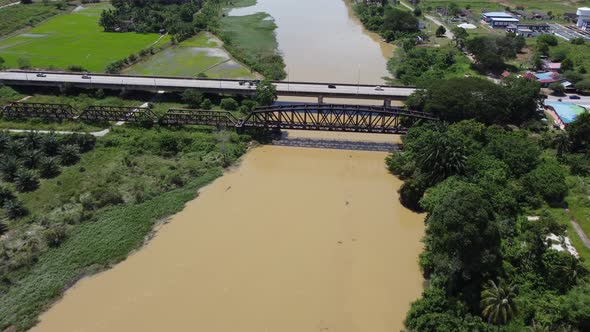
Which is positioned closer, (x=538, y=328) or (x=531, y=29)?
(x=538, y=328)

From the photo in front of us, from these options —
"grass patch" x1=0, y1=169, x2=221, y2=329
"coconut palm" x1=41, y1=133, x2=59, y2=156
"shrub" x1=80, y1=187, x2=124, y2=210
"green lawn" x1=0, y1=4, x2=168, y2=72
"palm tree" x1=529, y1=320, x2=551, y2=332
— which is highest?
"green lawn" x1=0, y1=4, x2=168, y2=72

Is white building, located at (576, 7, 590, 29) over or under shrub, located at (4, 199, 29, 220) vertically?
over

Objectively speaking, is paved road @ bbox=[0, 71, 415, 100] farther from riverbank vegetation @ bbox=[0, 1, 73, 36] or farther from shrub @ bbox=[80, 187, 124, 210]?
riverbank vegetation @ bbox=[0, 1, 73, 36]

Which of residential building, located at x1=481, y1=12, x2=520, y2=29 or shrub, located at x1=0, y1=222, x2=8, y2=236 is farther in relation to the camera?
residential building, located at x1=481, y1=12, x2=520, y2=29

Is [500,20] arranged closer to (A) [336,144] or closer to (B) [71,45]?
(A) [336,144]

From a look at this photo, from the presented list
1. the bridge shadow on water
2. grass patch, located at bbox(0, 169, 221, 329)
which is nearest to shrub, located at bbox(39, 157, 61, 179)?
grass patch, located at bbox(0, 169, 221, 329)

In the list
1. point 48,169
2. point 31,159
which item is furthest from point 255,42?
point 48,169
